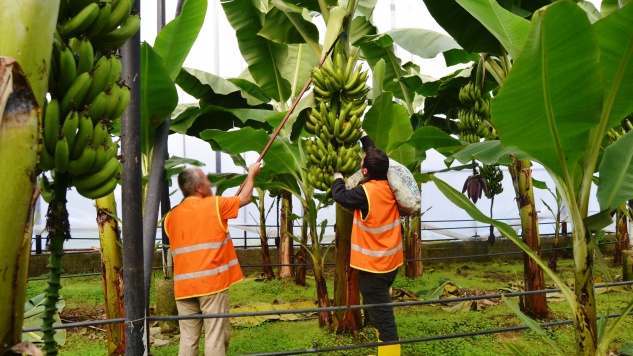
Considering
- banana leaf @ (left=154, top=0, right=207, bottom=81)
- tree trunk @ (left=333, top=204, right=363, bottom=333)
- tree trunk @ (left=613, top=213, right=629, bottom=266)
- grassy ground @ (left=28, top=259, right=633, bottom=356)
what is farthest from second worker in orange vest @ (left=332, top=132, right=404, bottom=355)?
tree trunk @ (left=613, top=213, right=629, bottom=266)

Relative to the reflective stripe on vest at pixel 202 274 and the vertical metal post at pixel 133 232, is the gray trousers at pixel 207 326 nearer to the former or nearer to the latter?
the reflective stripe on vest at pixel 202 274

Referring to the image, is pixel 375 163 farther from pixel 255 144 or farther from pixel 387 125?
pixel 255 144

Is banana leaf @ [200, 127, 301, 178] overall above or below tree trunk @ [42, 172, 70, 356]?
above

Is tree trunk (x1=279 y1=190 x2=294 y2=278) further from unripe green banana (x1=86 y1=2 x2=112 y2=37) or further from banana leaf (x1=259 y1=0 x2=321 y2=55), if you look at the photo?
unripe green banana (x1=86 y1=2 x2=112 y2=37)

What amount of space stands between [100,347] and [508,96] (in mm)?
3421

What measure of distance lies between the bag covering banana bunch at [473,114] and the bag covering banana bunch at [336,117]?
4.06 ft

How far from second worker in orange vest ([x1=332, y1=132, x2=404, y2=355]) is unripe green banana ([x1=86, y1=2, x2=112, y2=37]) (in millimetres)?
1735

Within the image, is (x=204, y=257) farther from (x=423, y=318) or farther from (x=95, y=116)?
(x=423, y=318)

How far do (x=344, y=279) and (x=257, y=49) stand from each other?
2079 millimetres

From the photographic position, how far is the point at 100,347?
360 centimetres

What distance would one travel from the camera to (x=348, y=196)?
2648 millimetres

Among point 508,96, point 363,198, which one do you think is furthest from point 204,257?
point 508,96

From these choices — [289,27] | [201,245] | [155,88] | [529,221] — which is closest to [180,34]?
[155,88]

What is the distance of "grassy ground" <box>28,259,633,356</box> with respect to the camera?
11.4 feet
